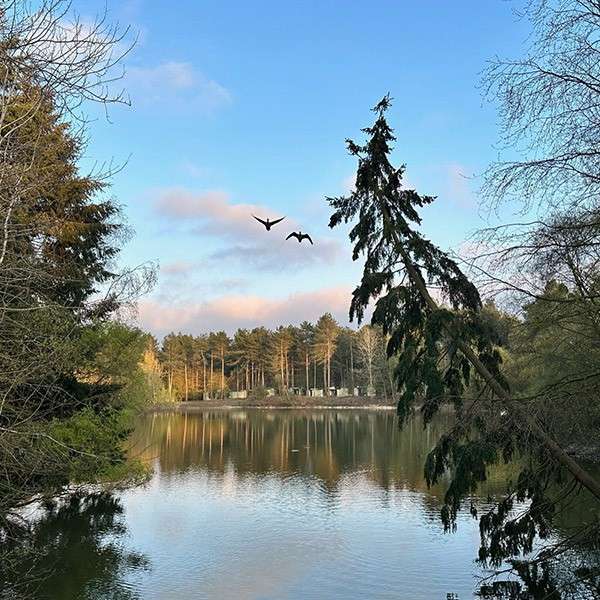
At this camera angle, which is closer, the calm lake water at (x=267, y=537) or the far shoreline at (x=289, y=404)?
the calm lake water at (x=267, y=537)

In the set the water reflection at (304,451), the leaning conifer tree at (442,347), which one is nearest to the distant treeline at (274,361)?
the water reflection at (304,451)

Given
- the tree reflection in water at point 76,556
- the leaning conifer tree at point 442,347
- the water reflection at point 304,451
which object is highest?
the leaning conifer tree at point 442,347

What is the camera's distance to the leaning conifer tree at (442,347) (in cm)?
775

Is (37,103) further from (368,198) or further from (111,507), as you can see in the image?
(111,507)

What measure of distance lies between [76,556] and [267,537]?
14.7 ft

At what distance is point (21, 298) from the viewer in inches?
189

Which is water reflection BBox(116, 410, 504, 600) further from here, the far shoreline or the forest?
the far shoreline

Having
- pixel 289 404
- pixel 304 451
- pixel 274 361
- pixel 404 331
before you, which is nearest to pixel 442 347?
pixel 404 331

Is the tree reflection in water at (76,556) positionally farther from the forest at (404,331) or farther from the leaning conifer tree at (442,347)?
the leaning conifer tree at (442,347)

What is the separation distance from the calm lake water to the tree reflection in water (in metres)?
0.04

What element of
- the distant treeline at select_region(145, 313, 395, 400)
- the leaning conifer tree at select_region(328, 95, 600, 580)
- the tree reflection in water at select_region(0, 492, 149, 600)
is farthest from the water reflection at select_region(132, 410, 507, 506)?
the distant treeline at select_region(145, 313, 395, 400)

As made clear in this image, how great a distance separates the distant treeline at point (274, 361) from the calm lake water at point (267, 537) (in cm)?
5518

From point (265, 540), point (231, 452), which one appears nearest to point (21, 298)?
point (265, 540)

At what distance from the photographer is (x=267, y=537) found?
15.8m
